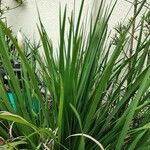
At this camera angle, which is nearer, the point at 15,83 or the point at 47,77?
the point at 15,83

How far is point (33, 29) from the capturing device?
11.2 ft

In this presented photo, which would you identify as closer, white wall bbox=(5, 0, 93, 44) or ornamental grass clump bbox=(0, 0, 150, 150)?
ornamental grass clump bbox=(0, 0, 150, 150)

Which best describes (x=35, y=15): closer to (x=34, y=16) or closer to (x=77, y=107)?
(x=34, y=16)

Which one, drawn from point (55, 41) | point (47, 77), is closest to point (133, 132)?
point (47, 77)

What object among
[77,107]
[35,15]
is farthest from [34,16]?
[77,107]

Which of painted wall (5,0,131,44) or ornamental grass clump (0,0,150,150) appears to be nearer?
ornamental grass clump (0,0,150,150)

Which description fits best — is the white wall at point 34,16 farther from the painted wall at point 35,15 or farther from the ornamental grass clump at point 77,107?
the ornamental grass clump at point 77,107

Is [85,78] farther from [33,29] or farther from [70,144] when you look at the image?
[33,29]

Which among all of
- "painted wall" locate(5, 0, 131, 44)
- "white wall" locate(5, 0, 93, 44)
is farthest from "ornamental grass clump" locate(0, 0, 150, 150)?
"white wall" locate(5, 0, 93, 44)

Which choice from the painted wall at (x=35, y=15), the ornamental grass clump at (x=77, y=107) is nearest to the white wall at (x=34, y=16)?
the painted wall at (x=35, y=15)

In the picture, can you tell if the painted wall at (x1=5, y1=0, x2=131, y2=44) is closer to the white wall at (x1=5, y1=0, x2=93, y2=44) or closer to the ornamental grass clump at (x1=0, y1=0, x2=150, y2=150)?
the white wall at (x1=5, y1=0, x2=93, y2=44)

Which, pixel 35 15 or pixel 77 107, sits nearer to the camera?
pixel 77 107

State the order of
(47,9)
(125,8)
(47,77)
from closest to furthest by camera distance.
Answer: (47,77) → (125,8) → (47,9)

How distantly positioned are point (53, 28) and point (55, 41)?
0.59 feet
